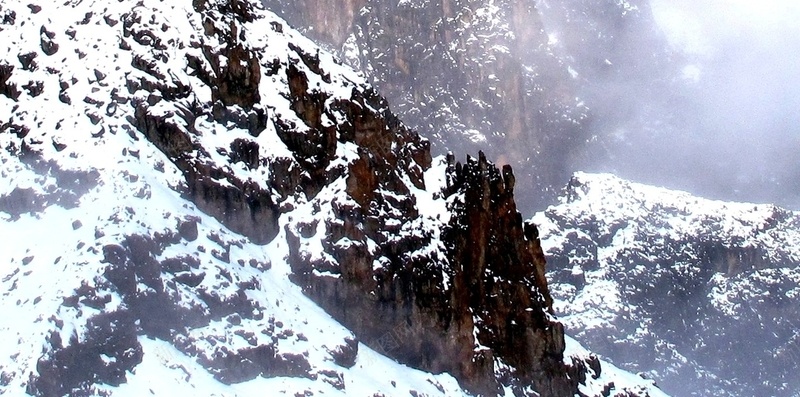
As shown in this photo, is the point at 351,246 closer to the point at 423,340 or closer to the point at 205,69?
the point at 423,340

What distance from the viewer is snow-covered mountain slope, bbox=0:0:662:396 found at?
12138 centimetres

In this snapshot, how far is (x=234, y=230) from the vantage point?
467ft

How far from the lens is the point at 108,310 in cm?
11919

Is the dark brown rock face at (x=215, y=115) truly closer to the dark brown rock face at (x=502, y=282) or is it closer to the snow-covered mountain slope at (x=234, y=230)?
the snow-covered mountain slope at (x=234, y=230)

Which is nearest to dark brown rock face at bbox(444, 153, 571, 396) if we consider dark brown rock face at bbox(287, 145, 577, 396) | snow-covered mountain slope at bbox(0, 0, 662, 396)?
dark brown rock face at bbox(287, 145, 577, 396)

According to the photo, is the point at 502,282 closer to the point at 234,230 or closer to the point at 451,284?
the point at 451,284

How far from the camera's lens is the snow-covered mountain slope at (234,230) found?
12138 cm

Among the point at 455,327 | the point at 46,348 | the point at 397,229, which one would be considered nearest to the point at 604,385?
the point at 455,327

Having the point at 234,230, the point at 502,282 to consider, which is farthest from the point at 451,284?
the point at 234,230

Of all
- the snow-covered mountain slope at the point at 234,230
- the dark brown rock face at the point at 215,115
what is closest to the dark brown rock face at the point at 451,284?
the snow-covered mountain slope at the point at 234,230

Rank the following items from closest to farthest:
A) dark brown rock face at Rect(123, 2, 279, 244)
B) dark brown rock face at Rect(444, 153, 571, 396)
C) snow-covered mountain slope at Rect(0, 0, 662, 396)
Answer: snow-covered mountain slope at Rect(0, 0, 662, 396) → dark brown rock face at Rect(123, 2, 279, 244) → dark brown rock face at Rect(444, 153, 571, 396)

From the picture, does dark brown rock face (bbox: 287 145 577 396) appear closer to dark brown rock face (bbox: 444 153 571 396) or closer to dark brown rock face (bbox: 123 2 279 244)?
dark brown rock face (bbox: 444 153 571 396)

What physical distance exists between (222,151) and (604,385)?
225ft

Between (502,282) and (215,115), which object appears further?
(502,282)
